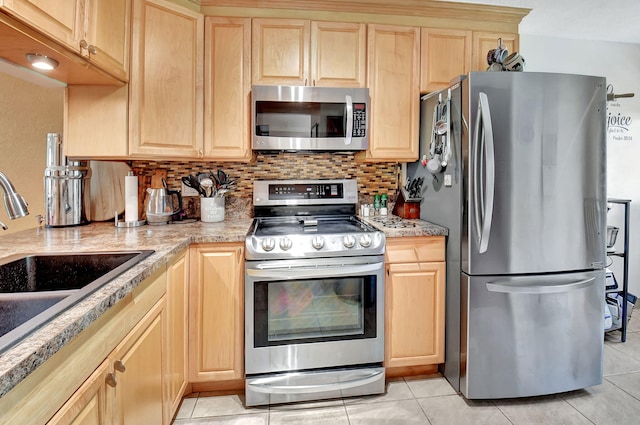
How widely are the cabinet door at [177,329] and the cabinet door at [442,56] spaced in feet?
6.12

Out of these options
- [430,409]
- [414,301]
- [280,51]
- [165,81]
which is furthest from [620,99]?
[165,81]

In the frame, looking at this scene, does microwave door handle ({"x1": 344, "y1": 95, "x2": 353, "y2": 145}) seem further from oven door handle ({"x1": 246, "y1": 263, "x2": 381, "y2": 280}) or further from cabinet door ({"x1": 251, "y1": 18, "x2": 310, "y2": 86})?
oven door handle ({"x1": 246, "y1": 263, "x2": 381, "y2": 280})

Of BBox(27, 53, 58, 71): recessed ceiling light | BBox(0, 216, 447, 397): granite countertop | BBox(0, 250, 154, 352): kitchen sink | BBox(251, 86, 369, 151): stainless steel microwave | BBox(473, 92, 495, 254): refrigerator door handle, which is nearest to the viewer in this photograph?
BBox(0, 216, 447, 397): granite countertop

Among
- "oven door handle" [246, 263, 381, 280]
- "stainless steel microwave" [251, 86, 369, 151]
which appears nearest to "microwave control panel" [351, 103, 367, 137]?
"stainless steel microwave" [251, 86, 369, 151]

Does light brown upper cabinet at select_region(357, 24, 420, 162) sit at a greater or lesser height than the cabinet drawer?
greater

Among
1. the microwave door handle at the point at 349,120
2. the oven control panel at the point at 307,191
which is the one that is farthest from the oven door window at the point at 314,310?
the microwave door handle at the point at 349,120

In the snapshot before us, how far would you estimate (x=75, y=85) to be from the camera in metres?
1.81

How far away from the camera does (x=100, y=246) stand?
146 centimetres

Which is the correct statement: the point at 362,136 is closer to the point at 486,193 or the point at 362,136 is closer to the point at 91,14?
the point at 486,193

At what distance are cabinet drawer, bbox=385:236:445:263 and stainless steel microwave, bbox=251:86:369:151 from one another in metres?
0.68

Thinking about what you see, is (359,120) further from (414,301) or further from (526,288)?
(526,288)

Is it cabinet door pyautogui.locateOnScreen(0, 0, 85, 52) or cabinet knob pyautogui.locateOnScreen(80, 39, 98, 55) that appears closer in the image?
cabinet door pyautogui.locateOnScreen(0, 0, 85, 52)

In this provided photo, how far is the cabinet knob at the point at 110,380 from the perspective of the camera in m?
0.95

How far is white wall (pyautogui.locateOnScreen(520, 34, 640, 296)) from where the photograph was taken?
2.95 m
